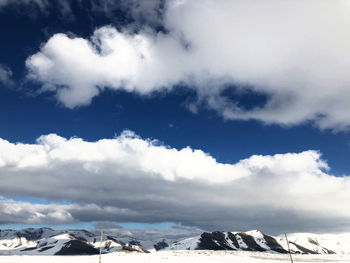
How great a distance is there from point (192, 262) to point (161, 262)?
8.71m

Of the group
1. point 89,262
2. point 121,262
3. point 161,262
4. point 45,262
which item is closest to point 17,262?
point 45,262

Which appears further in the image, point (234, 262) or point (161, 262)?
point (234, 262)

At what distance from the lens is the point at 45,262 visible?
8475 centimetres

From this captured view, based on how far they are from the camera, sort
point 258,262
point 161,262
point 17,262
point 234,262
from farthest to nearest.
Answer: point 258,262 → point 234,262 → point 161,262 → point 17,262

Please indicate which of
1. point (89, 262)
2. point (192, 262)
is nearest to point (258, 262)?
→ point (192, 262)

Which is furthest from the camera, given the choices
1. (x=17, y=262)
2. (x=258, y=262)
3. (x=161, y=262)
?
(x=258, y=262)

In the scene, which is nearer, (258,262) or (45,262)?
(45,262)

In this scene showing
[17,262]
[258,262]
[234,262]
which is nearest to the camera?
[17,262]

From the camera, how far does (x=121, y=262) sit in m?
84.9

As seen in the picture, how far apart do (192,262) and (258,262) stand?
2419 centimetres

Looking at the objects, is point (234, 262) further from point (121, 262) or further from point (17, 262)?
point (17, 262)

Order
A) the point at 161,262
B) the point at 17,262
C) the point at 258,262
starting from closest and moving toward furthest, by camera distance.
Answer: the point at 17,262 < the point at 161,262 < the point at 258,262

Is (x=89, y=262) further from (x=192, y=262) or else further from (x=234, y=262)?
(x=234, y=262)

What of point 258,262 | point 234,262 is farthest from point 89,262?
point 258,262
